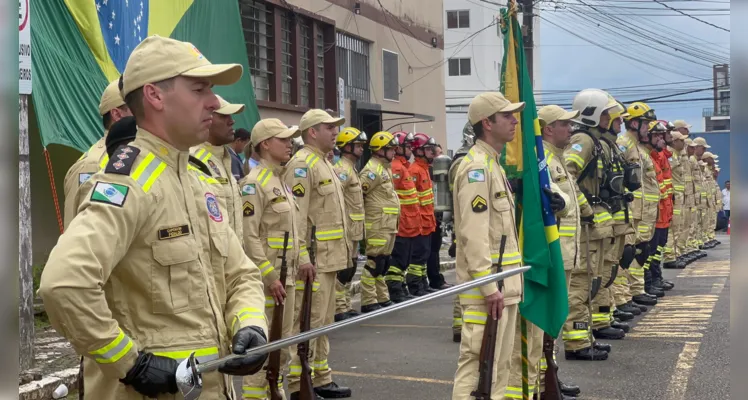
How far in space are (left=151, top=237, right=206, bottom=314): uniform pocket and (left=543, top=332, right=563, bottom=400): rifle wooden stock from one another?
426 centimetres

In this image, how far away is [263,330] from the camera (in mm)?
2906

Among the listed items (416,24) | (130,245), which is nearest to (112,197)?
(130,245)

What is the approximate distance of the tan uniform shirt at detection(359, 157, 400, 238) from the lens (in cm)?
1243

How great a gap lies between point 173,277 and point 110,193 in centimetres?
34

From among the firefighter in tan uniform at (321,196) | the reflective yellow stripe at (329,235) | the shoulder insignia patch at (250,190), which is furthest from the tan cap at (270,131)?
the reflective yellow stripe at (329,235)

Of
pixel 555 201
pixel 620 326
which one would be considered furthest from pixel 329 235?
pixel 620 326

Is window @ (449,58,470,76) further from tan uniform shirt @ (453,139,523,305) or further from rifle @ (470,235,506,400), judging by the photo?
rifle @ (470,235,506,400)

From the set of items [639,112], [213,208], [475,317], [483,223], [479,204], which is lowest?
[475,317]

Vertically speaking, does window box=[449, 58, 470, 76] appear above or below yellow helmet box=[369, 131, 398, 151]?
above

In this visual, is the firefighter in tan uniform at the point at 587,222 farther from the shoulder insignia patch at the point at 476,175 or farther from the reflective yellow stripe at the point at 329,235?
the shoulder insignia patch at the point at 476,175

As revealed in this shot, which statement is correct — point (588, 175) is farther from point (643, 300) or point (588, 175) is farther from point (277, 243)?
point (643, 300)

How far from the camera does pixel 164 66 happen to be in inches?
112

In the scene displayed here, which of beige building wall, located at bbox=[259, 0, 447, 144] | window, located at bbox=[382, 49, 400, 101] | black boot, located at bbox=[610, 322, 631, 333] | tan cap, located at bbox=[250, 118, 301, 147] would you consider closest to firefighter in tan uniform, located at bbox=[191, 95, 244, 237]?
tan cap, located at bbox=[250, 118, 301, 147]

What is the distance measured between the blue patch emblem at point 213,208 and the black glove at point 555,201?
357 cm
